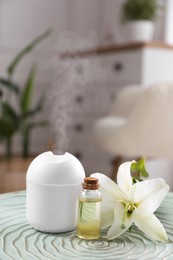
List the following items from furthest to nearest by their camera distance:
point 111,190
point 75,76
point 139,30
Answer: point 75,76 < point 139,30 < point 111,190

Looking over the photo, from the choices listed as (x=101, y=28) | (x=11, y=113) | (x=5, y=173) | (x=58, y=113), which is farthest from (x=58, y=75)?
(x=5, y=173)

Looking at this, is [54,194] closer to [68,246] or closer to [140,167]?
[68,246]

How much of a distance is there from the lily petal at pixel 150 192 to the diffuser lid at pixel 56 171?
108 mm

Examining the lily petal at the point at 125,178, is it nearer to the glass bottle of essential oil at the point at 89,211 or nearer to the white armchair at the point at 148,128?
the glass bottle of essential oil at the point at 89,211

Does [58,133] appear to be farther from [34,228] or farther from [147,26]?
[34,228]

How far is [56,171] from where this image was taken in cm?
80

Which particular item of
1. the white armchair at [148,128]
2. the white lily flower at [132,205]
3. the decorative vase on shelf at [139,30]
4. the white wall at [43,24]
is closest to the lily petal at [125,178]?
the white lily flower at [132,205]

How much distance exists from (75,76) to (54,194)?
8.04 ft

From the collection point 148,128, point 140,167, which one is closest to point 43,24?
point 148,128

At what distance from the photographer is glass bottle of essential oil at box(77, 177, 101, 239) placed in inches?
30.2

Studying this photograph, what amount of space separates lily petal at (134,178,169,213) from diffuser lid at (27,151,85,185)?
0.11m

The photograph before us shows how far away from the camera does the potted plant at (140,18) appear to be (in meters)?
2.96

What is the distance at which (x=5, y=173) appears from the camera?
224 cm

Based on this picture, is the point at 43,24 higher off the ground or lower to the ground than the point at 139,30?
higher
